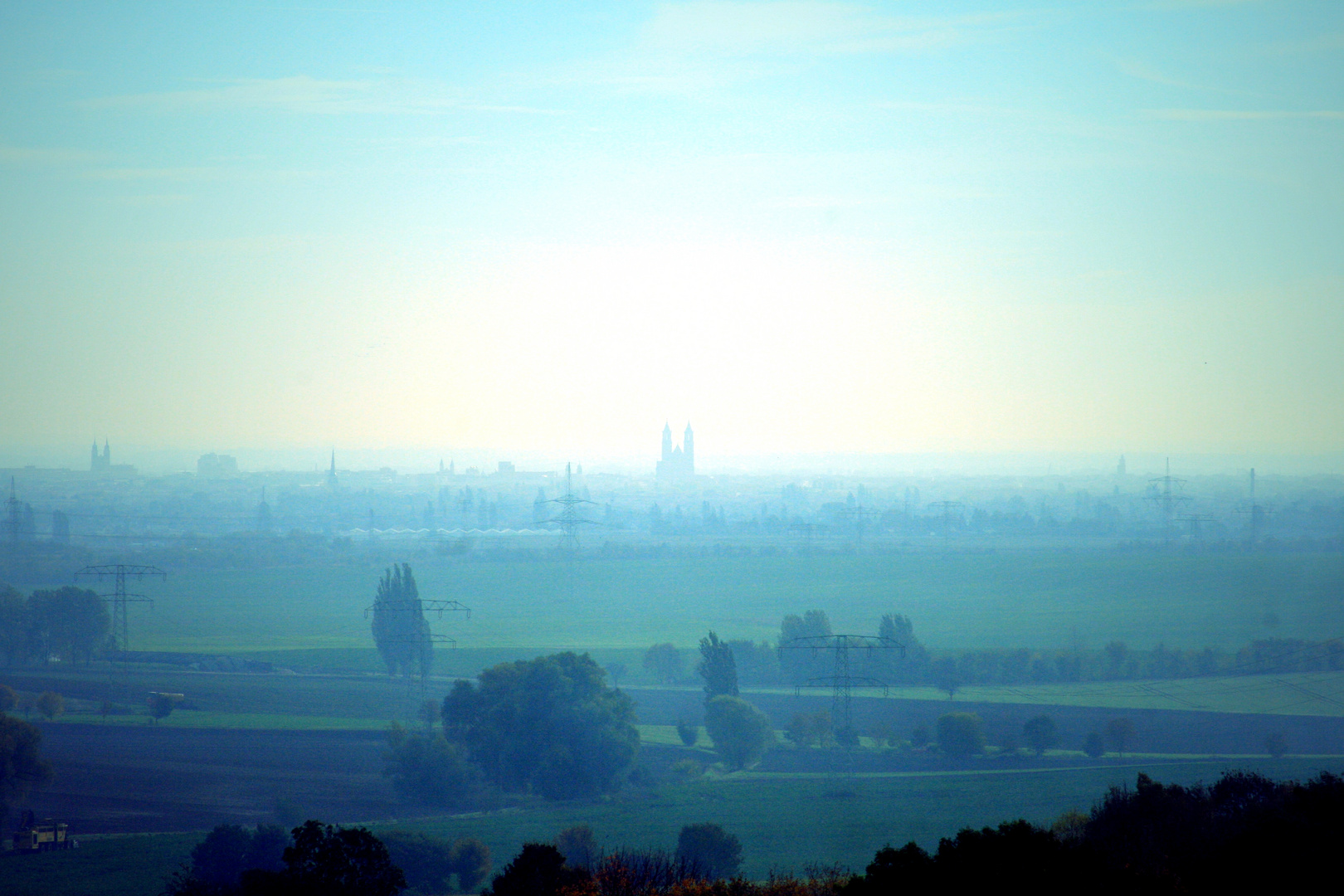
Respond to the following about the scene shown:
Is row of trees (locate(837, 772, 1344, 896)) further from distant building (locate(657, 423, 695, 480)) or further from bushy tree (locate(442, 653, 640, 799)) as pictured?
distant building (locate(657, 423, 695, 480))

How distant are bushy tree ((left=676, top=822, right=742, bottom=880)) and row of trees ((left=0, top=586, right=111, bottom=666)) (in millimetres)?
33032

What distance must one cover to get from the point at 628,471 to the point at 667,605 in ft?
184

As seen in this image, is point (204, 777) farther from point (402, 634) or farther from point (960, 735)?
point (960, 735)

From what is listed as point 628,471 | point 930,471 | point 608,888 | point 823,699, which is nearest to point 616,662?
point 823,699

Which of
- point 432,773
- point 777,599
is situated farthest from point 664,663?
point 777,599

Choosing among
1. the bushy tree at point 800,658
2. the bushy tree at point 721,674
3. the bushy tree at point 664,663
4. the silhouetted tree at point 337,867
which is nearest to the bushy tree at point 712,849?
the silhouetted tree at point 337,867

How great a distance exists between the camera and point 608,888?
1298cm

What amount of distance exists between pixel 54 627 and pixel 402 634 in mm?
14495

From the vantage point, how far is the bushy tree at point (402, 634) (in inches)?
1740

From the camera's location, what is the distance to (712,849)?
22156mm

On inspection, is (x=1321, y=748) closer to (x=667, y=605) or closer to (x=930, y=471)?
(x=667, y=605)

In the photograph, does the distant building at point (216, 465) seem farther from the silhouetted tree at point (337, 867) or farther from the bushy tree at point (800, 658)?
the silhouetted tree at point (337, 867)

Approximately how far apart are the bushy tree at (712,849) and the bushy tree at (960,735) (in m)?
12.2

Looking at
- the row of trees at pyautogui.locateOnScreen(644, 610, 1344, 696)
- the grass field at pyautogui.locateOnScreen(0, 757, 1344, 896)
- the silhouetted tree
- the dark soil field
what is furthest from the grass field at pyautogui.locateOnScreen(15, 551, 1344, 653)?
the silhouetted tree
